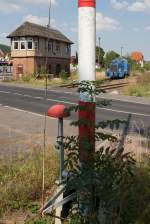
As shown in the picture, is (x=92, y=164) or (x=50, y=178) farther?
(x=50, y=178)

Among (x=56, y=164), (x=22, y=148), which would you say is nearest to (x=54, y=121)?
(x=22, y=148)

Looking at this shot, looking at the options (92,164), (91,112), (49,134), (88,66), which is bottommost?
(49,134)

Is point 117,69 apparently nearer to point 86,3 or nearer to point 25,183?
point 25,183

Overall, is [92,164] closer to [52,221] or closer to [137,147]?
[52,221]

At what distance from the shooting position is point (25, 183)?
17.2 feet

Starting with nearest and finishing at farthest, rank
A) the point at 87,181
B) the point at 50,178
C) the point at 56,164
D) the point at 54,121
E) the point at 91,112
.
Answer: the point at 87,181 → the point at 91,112 → the point at 50,178 → the point at 56,164 → the point at 54,121

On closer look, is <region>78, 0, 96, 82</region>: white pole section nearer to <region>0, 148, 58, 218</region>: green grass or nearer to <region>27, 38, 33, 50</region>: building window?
<region>0, 148, 58, 218</region>: green grass

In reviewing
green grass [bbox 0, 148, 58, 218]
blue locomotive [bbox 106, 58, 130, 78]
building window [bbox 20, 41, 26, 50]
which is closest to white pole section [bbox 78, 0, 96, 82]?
green grass [bbox 0, 148, 58, 218]

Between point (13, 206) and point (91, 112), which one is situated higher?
point (91, 112)

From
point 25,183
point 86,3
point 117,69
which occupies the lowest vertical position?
point 25,183

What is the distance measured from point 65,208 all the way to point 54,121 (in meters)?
10.0

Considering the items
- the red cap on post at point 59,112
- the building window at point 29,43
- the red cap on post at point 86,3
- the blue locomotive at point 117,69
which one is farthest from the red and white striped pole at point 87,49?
the building window at point 29,43

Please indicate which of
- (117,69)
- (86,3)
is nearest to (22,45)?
(117,69)

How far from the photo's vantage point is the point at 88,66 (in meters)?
3.90
